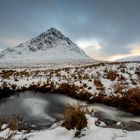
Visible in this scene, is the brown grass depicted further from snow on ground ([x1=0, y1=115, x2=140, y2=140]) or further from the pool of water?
the pool of water

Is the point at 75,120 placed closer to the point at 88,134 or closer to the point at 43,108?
the point at 88,134

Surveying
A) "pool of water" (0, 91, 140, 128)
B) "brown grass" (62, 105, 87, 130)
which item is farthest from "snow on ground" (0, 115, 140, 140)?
"pool of water" (0, 91, 140, 128)

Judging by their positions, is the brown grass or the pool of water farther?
the pool of water

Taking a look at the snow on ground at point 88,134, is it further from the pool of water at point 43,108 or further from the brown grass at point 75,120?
the pool of water at point 43,108

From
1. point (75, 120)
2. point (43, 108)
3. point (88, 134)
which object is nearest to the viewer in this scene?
point (88, 134)

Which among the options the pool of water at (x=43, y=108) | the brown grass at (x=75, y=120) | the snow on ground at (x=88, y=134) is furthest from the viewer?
the pool of water at (x=43, y=108)

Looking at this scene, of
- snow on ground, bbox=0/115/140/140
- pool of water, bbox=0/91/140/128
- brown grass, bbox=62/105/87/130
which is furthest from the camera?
pool of water, bbox=0/91/140/128

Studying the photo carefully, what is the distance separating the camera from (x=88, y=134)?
8375mm

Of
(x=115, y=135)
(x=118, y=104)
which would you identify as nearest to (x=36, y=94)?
(x=118, y=104)

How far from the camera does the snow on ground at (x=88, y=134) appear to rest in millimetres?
7937

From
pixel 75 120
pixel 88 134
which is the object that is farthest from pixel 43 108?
pixel 88 134

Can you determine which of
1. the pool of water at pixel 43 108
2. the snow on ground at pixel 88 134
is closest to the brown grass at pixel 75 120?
the snow on ground at pixel 88 134

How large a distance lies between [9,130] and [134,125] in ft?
13.4

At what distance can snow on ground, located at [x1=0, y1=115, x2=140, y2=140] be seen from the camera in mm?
7937
